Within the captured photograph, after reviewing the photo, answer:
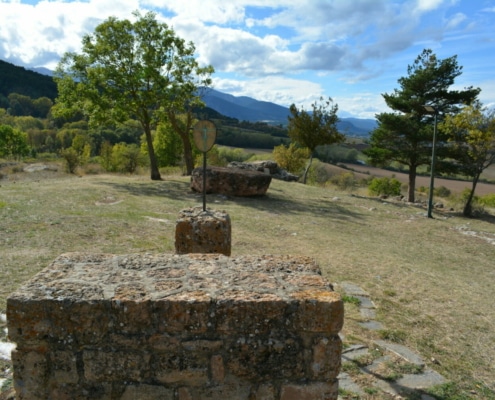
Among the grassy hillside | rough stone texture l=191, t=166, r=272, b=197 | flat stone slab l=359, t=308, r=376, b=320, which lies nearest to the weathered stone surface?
the grassy hillside

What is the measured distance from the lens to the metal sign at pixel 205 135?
5.41 metres

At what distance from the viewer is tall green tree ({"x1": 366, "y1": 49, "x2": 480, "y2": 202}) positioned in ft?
69.2

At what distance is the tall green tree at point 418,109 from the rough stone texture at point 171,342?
804 inches

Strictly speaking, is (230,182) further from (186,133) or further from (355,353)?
(355,353)

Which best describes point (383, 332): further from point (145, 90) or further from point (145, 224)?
point (145, 90)

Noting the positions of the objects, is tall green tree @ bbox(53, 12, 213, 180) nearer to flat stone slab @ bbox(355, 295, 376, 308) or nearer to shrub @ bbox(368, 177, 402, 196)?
flat stone slab @ bbox(355, 295, 376, 308)

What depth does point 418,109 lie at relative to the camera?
71.8 feet

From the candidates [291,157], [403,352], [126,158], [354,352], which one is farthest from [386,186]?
[354,352]

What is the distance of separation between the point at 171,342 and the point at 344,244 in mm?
8029

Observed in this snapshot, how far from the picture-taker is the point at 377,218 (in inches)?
576

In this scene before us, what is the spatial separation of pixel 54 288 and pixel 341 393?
8.43 feet

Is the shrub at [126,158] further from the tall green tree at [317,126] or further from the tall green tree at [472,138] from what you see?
the tall green tree at [472,138]

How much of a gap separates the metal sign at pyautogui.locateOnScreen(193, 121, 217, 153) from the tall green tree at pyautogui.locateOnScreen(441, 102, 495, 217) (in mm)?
16123

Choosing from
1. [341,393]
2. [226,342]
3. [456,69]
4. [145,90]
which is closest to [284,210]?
[145,90]
